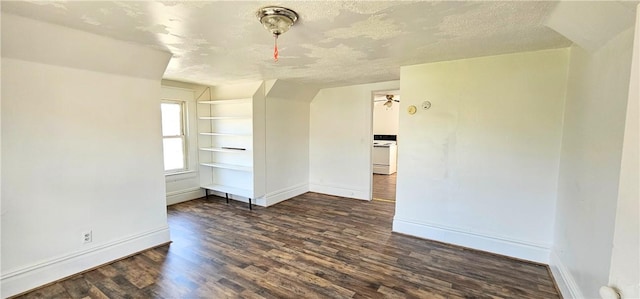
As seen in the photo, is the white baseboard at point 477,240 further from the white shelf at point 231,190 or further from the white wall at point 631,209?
the white shelf at point 231,190

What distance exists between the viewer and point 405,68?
3193mm

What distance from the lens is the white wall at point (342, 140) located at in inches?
189

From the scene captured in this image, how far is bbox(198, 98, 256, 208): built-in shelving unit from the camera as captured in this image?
176 inches

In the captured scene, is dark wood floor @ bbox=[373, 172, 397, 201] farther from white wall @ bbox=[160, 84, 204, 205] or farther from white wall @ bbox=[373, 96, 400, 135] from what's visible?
white wall @ bbox=[160, 84, 204, 205]

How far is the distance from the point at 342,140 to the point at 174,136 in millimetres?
2983

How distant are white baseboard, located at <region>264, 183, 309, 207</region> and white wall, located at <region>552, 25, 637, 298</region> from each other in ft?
12.1

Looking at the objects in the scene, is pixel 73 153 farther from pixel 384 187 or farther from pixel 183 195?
pixel 384 187

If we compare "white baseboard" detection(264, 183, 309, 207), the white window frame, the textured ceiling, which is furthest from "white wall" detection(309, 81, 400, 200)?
the white window frame

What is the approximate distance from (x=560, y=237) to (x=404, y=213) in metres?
1.46

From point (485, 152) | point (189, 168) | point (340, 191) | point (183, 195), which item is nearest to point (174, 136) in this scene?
point (189, 168)

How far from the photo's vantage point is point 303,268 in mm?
2562

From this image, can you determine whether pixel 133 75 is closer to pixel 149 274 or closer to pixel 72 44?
pixel 72 44

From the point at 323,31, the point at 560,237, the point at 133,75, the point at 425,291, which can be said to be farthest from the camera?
the point at 133,75

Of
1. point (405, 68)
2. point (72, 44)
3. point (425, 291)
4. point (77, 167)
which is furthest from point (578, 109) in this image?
point (77, 167)
